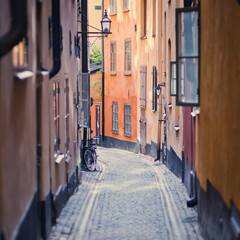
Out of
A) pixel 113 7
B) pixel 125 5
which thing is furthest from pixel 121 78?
pixel 113 7

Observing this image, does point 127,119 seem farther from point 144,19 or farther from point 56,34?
point 56,34

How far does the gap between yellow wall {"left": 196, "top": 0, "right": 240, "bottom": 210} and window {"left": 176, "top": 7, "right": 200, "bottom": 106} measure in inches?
12.7

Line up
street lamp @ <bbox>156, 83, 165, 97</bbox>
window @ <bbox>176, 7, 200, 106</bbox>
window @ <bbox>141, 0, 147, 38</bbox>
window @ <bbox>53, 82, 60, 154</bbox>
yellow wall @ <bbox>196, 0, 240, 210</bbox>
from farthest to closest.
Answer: window @ <bbox>141, 0, 147, 38</bbox>, street lamp @ <bbox>156, 83, 165, 97</bbox>, window @ <bbox>53, 82, 60, 154</bbox>, window @ <bbox>176, 7, 200, 106</bbox>, yellow wall @ <bbox>196, 0, 240, 210</bbox>

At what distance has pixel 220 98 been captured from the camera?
7273mm

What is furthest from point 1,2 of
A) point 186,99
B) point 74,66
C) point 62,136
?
point 74,66

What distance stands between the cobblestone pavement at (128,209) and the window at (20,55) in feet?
10.2

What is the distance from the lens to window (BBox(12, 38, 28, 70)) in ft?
21.2


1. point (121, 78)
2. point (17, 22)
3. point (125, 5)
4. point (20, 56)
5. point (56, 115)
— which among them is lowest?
point (56, 115)

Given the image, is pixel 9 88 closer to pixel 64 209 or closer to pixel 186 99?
pixel 186 99

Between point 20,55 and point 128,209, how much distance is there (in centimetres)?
581

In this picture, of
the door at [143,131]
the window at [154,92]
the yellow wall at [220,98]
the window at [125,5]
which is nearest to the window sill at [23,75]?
the yellow wall at [220,98]

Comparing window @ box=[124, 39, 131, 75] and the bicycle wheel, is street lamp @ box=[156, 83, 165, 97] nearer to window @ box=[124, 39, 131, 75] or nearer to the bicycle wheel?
the bicycle wheel

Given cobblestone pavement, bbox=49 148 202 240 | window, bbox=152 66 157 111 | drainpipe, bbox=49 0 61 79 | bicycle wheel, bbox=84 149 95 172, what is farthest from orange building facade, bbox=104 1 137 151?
drainpipe, bbox=49 0 61 79

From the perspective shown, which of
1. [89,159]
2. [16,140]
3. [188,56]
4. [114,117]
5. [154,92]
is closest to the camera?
[16,140]
